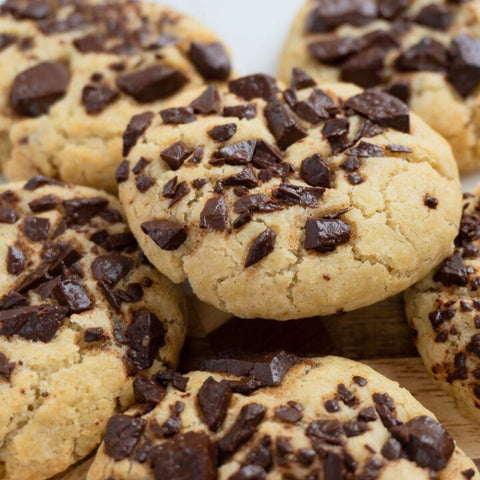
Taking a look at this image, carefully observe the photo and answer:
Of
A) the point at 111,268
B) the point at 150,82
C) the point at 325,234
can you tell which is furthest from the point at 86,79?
the point at 325,234

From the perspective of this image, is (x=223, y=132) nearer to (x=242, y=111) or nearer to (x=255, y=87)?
(x=242, y=111)

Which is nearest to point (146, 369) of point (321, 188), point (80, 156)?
point (321, 188)

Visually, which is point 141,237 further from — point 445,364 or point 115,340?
point 445,364

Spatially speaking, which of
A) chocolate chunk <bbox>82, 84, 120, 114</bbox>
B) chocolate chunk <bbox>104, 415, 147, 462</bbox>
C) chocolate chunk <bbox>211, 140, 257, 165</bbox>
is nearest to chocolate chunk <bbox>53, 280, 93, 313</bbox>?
chocolate chunk <bbox>104, 415, 147, 462</bbox>

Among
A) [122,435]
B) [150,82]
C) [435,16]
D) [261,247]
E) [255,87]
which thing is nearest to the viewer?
[122,435]

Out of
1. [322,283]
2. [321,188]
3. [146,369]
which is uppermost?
[321,188]

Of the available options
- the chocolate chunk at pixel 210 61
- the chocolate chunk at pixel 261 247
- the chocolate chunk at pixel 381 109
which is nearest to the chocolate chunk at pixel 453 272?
the chocolate chunk at pixel 381 109
